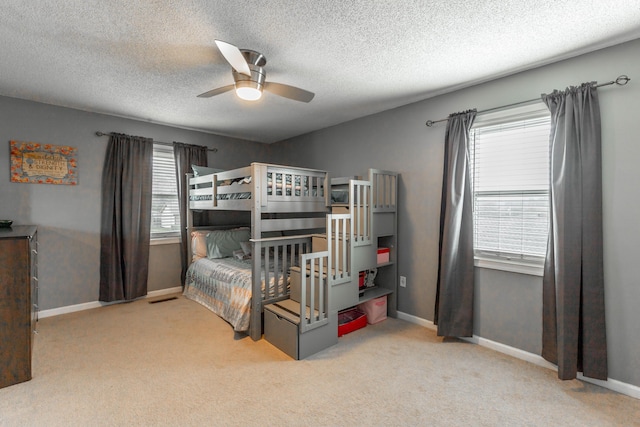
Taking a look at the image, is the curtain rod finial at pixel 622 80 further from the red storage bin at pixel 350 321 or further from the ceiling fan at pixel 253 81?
the red storage bin at pixel 350 321

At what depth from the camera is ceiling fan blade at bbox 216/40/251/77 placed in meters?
1.71

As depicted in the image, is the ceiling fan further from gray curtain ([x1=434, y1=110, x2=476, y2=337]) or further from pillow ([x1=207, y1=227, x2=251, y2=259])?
pillow ([x1=207, y1=227, x2=251, y2=259])

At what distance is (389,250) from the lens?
3.35 m

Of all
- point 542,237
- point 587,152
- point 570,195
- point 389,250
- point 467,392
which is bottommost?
point 467,392

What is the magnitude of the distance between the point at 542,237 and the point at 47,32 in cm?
391

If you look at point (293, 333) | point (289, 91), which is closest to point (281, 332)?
point (293, 333)

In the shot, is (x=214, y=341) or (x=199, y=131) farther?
(x=199, y=131)

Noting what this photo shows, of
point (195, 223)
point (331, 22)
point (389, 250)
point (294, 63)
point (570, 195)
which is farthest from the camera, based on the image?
point (195, 223)

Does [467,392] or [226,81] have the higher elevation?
[226,81]

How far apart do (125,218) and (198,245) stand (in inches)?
37.6

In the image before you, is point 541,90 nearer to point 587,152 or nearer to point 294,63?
point 587,152

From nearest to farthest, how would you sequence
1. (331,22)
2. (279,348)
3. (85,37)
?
1. (331,22)
2. (85,37)
3. (279,348)

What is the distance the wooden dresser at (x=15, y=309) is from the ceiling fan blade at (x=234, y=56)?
1.94 m

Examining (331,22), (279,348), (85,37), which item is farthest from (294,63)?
(279,348)
